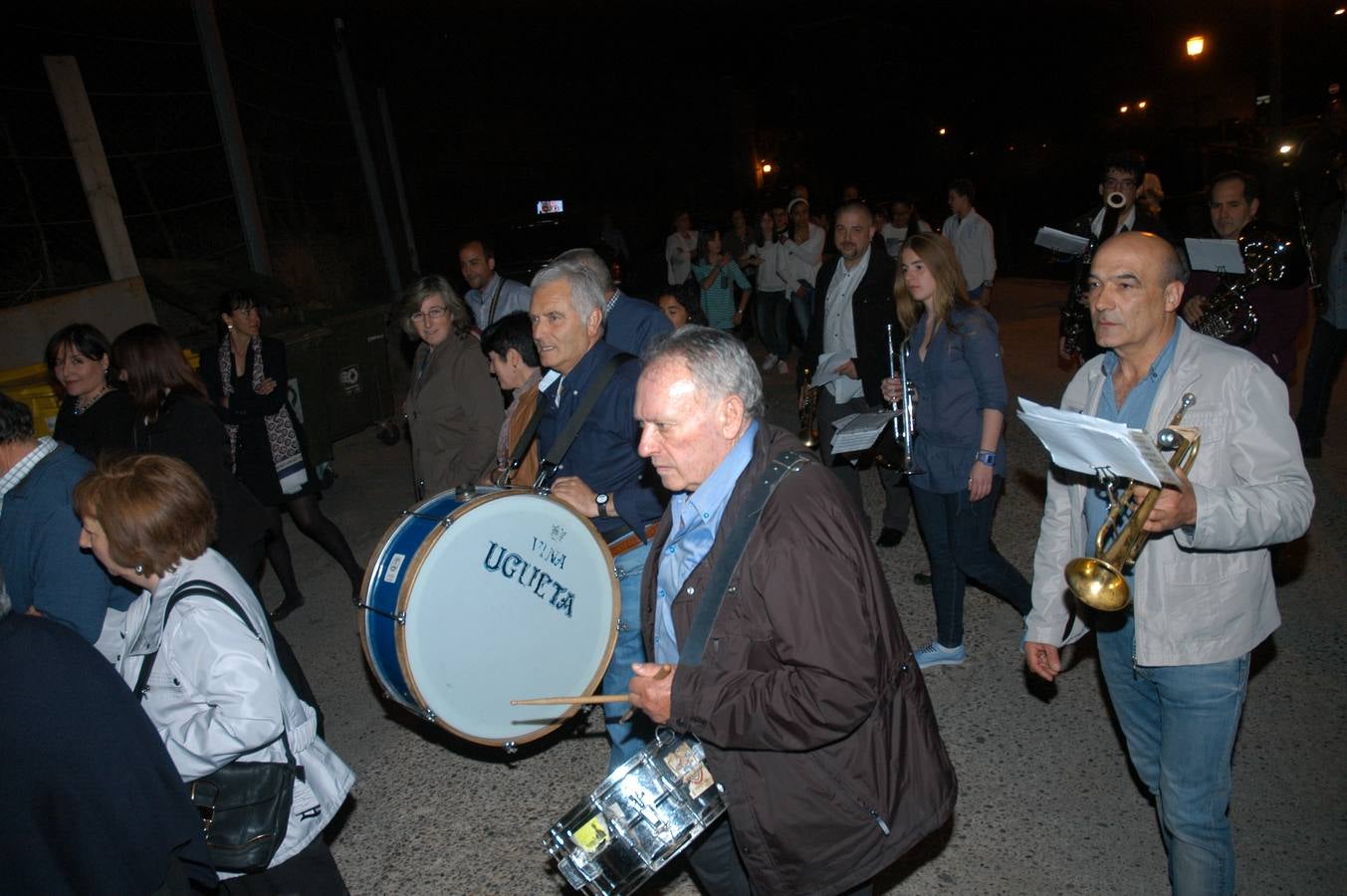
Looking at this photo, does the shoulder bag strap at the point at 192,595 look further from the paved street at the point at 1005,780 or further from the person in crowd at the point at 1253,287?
the person in crowd at the point at 1253,287

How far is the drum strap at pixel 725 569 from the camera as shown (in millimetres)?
2096

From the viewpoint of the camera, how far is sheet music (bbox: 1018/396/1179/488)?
206cm

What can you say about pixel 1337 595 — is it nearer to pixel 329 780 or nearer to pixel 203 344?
pixel 329 780

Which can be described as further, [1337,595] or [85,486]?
[1337,595]

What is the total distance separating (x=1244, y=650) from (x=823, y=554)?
4.36 feet

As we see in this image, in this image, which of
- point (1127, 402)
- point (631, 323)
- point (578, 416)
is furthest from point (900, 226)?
point (1127, 402)

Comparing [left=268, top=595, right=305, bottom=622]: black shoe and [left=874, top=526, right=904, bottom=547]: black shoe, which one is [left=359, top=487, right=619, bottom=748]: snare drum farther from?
[left=268, top=595, right=305, bottom=622]: black shoe

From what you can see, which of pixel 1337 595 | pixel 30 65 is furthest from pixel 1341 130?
pixel 30 65

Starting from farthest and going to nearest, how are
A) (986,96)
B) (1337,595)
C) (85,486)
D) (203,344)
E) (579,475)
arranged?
(986,96) < (203,344) < (1337,595) < (579,475) < (85,486)

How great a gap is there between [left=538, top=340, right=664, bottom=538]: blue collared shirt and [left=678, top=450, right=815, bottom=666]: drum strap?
4.54ft

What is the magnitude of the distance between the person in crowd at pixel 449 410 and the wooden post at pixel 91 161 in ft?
18.5

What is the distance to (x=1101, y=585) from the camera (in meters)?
2.26

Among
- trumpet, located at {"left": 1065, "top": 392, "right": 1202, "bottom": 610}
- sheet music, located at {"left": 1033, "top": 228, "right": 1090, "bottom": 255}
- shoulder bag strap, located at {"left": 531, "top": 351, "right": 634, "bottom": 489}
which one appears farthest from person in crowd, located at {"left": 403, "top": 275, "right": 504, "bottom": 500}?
sheet music, located at {"left": 1033, "top": 228, "right": 1090, "bottom": 255}

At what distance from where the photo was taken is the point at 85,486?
2.66 meters
